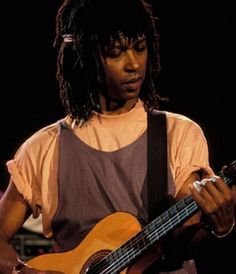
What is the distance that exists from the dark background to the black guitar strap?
142cm

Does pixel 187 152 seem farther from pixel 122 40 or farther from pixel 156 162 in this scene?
pixel 122 40

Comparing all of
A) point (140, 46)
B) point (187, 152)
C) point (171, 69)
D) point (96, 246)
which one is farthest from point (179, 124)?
point (171, 69)

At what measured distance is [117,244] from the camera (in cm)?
295

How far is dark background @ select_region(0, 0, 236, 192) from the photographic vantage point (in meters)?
4.45

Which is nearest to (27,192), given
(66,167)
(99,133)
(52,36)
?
(66,167)

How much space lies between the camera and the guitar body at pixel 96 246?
291cm

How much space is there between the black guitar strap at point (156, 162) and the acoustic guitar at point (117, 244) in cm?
11

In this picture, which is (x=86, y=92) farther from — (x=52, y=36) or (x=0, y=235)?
(x=52, y=36)

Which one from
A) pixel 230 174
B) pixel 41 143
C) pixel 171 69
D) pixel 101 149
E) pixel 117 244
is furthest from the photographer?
pixel 171 69

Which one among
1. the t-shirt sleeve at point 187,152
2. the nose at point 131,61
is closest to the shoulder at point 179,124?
the t-shirt sleeve at point 187,152

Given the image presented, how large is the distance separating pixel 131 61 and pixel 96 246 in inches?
29.9

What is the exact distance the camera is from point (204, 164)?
2.94m

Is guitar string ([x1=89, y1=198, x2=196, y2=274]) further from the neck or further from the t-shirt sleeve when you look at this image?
the neck

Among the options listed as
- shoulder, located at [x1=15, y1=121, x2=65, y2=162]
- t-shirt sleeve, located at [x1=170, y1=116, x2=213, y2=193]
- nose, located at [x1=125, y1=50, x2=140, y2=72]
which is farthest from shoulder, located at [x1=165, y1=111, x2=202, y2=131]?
shoulder, located at [x1=15, y1=121, x2=65, y2=162]
